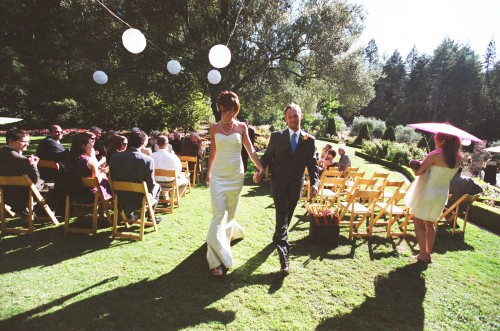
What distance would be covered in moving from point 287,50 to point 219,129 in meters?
9.90

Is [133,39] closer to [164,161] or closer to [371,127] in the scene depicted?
[164,161]

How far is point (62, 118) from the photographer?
20953 millimetres

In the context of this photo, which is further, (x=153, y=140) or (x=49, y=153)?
(x=153, y=140)

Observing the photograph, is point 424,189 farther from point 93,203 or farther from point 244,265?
point 93,203

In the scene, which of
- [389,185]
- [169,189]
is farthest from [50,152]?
[389,185]

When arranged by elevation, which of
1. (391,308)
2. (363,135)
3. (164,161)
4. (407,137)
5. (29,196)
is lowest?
(391,308)

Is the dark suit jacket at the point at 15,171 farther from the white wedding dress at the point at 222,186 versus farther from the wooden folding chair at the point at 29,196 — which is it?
the white wedding dress at the point at 222,186

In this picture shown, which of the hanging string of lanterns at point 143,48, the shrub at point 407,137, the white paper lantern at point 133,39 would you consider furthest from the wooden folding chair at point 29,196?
the shrub at point 407,137

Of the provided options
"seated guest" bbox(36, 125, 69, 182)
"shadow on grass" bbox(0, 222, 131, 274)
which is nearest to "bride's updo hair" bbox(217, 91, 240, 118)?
"shadow on grass" bbox(0, 222, 131, 274)

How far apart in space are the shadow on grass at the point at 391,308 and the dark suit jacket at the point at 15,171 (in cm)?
497

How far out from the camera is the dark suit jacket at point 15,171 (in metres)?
4.39

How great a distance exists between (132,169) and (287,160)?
2526mm

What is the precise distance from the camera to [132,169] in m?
4.39

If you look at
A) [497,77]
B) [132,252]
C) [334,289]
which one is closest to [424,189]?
[334,289]
